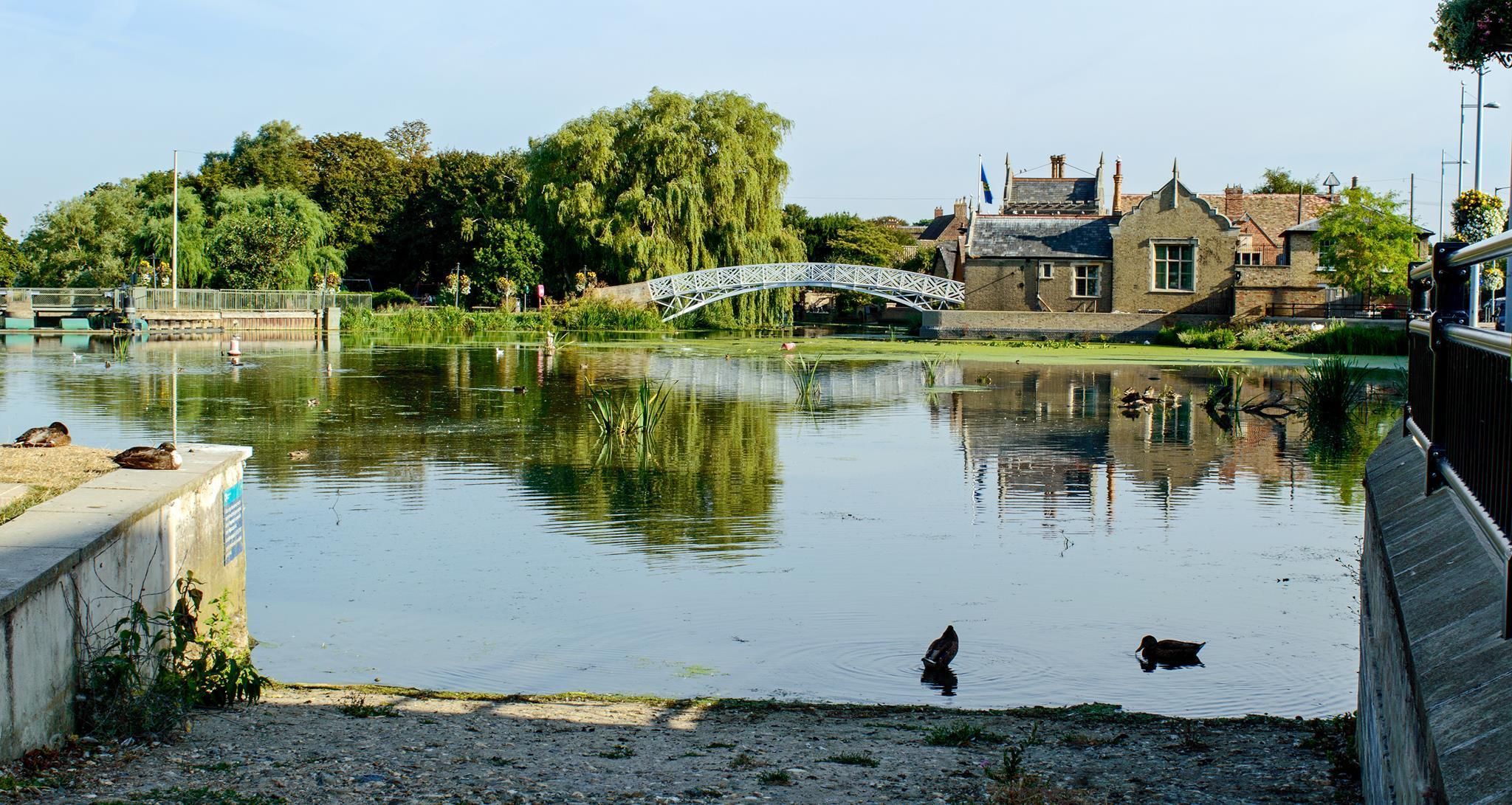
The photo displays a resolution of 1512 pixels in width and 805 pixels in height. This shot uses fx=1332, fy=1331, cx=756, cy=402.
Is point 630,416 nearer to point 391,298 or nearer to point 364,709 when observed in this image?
point 364,709

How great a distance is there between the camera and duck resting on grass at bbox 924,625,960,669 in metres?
8.27

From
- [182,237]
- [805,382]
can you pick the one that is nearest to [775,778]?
[805,382]

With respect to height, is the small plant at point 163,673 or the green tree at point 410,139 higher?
the green tree at point 410,139

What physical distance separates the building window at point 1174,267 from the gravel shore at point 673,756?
47483 millimetres

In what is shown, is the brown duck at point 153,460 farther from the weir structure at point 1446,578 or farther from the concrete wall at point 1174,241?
the concrete wall at point 1174,241

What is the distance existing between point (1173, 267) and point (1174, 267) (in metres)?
0.03

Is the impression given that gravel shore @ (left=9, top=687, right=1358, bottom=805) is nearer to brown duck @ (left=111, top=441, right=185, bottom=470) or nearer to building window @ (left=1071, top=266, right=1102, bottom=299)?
brown duck @ (left=111, top=441, right=185, bottom=470)

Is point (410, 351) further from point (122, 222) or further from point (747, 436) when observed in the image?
point (122, 222)

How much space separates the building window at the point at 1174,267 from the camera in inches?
2046

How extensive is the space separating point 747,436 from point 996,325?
3342cm

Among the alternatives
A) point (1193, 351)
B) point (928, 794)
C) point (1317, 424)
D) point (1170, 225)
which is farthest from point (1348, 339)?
point (928, 794)

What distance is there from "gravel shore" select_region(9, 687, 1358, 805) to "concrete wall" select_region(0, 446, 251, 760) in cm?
28

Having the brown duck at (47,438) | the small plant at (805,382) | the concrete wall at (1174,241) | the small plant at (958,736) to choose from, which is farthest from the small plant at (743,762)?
the concrete wall at (1174,241)

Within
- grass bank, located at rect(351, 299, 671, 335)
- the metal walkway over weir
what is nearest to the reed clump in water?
the metal walkway over weir
